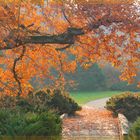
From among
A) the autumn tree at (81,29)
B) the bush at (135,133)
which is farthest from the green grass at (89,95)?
the bush at (135,133)

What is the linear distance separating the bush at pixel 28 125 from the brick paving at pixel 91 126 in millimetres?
2376

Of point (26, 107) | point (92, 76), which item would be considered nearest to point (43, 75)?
point (26, 107)

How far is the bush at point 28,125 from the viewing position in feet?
44.9

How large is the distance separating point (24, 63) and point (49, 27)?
2543mm

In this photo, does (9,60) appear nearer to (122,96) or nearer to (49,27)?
(49,27)

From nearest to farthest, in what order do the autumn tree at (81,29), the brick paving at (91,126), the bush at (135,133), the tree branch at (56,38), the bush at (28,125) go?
the bush at (135,133) → the bush at (28,125) → the autumn tree at (81,29) → the tree branch at (56,38) → the brick paving at (91,126)

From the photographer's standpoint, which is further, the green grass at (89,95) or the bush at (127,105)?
the green grass at (89,95)

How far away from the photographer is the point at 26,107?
752 inches

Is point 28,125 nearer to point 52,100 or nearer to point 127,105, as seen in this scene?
point 52,100

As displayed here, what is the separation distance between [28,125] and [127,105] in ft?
35.9

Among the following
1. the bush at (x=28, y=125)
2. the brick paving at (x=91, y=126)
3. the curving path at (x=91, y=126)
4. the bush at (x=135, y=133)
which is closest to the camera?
the bush at (x=135, y=133)

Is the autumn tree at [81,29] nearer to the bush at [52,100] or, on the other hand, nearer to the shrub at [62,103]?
the bush at [52,100]

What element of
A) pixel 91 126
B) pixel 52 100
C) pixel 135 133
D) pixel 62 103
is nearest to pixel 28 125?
pixel 135 133

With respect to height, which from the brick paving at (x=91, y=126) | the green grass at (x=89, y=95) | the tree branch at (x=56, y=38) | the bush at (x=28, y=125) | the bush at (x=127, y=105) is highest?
the tree branch at (x=56, y=38)
